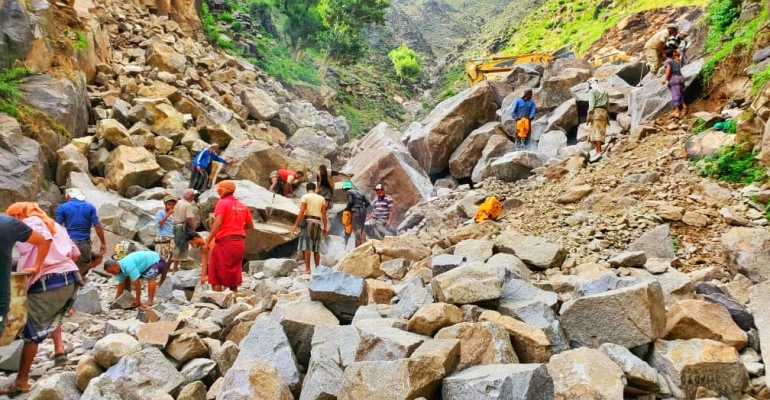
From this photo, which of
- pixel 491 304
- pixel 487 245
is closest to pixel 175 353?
pixel 491 304

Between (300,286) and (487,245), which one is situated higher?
(487,245)

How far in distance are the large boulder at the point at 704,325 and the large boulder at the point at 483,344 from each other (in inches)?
48.8

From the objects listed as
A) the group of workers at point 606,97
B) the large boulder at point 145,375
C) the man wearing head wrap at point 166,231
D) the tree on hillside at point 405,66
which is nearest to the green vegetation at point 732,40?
the group of workers at point 606,97

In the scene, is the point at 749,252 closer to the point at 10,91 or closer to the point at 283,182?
the point at 283,182

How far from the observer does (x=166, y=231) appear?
27.0ft

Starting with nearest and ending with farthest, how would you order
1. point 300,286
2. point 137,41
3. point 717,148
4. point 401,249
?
point 300,286 < point 401,249 < point 717,148 < point 137,41

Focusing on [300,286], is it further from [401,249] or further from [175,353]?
[175,353]

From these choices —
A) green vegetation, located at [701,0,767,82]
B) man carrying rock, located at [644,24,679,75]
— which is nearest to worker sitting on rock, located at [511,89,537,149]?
man carrying rock, located at [644,24,679,75]

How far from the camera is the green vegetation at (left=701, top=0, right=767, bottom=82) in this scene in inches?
373

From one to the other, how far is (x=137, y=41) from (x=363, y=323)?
57.5 ft

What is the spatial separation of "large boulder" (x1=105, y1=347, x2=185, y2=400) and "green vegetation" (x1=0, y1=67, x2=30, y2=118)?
8.86m

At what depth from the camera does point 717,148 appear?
7.69m

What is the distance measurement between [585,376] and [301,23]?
31713 mm

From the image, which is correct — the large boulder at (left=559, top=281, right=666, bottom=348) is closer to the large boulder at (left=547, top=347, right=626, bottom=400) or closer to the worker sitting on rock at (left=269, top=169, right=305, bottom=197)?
the large boulder at (left=547, top=347, right=626, bottom=400)
